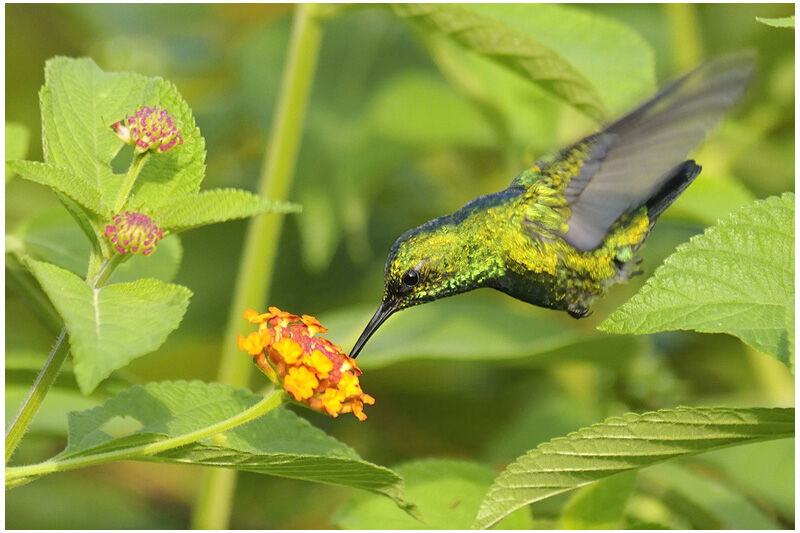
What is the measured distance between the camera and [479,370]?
2074mm

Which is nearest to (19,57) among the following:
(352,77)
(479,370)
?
(352,77)

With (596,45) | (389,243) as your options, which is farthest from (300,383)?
(389,243)

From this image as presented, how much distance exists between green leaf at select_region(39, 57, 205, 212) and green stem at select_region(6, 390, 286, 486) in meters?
0.21

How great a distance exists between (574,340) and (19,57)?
5.23ft

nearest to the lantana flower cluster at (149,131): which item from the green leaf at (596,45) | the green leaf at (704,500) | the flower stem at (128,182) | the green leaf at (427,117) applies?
the flower stem at (128,182)

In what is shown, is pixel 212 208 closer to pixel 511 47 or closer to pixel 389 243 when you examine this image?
pixel 511 47

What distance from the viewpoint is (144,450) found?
2.43ft

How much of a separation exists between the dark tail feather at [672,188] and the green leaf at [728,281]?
35 cm

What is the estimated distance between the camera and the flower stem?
0.79m

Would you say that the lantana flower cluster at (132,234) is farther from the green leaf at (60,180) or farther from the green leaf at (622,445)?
the green leaf at (622,445)

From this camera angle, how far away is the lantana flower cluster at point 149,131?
2.69ft

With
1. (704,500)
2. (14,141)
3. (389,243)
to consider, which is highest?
(389,243)

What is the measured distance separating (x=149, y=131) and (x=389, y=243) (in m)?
1.46

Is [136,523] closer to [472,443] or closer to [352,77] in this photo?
[472,443]
